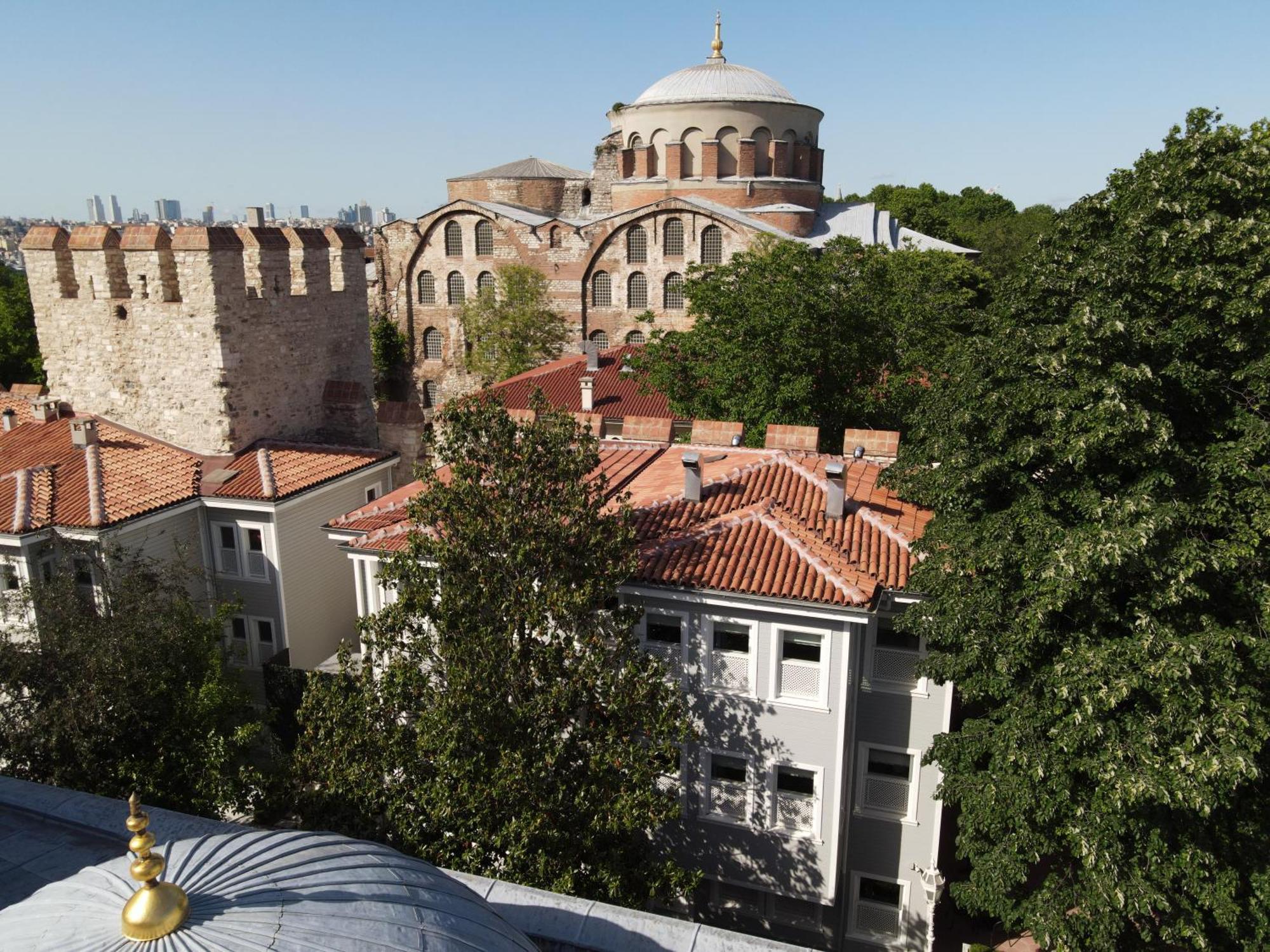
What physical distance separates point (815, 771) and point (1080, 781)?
3383mm

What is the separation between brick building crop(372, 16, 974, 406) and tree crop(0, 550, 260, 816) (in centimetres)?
3016

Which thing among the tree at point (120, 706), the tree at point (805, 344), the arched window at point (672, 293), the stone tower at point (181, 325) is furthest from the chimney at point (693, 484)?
the arched window at point (672, 293)

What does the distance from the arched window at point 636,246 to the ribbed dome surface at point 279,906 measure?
36344 millimetres

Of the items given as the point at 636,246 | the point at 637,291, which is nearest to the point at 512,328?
the point at 637,291

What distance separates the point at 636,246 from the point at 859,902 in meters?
31.6

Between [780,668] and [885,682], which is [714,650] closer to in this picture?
[780,668]

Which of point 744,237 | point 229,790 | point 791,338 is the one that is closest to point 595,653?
point 229,790

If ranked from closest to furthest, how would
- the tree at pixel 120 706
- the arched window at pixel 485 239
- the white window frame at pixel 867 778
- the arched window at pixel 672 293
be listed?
the tree at pixel 120 706 → the white window frame at pixel 867 778 → the arched window at pixel 672 293 → the arched window at pixel 485 239

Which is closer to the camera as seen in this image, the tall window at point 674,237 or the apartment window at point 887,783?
the apartment window at point 887,783

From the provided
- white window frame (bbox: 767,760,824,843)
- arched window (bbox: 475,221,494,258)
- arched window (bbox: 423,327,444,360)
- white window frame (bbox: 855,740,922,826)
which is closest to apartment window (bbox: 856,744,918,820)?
white window frame (bbox: 855,740,922,826)

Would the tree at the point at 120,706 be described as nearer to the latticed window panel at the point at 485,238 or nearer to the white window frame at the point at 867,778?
the white window frame at the point at 867,778

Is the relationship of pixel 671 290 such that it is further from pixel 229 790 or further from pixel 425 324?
pixel 229 790

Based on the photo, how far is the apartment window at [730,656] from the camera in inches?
475

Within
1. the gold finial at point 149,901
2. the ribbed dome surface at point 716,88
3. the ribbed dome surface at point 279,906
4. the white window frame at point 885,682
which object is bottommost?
the white window frame at point 885,682
